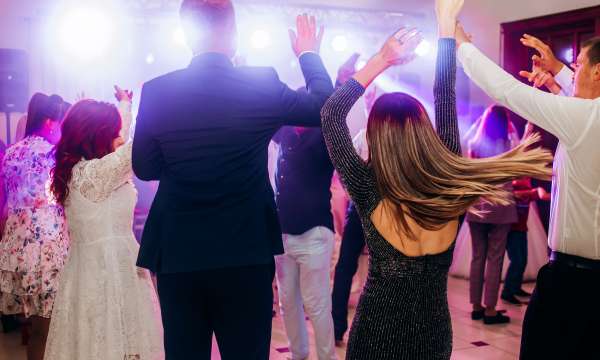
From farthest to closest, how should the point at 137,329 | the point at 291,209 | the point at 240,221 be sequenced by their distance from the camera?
1. the point at 291,209
2. the point at 137,329
3. the point at 240,221

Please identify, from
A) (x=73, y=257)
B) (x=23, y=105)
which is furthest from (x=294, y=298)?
(x=23, y=105)

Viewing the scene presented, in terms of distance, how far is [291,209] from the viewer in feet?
11.5

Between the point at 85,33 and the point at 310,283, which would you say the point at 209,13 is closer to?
the point at 310,283

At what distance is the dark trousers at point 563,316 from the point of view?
6.91 feet

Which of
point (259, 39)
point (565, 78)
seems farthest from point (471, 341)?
point (259, 39)

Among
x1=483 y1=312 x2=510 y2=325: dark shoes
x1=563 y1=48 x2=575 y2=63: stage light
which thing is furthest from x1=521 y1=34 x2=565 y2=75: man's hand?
x1=563 y1=48 x2=575 y2=63: stage light

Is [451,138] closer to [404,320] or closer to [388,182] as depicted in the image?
[388,182]

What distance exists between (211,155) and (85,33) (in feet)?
17.6

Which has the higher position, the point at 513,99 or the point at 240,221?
the point at 513,99

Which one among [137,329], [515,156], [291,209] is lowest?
[137,329]

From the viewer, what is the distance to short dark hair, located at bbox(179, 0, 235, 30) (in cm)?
194

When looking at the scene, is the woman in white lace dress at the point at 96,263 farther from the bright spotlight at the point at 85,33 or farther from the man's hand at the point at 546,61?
the bright spotlight at the point at 85,33

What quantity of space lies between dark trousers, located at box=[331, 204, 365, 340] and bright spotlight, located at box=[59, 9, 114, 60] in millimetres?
3785

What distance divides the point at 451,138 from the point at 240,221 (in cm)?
64
